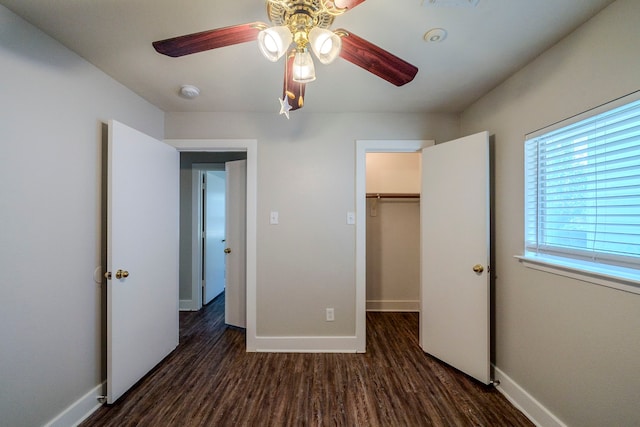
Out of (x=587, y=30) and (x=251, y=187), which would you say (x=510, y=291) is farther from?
(x=251, y=187)

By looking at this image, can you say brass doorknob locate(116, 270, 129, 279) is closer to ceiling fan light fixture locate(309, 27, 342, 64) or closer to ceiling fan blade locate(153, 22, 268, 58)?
ceiling fan blade locate(153, 22, 268, 58)

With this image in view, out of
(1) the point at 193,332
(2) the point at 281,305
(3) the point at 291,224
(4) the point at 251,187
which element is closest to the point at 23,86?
(4) the point at 251,187

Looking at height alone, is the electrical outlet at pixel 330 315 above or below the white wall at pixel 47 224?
below

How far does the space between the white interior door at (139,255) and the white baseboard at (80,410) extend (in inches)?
4.0

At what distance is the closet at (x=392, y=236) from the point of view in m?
3.22

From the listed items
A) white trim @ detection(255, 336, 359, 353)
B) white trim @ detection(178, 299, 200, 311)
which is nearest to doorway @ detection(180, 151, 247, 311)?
white trim @ detection(178, 299, 200, 311)

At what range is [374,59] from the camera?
3.40 feet

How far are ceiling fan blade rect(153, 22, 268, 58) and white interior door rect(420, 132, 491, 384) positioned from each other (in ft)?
5.65

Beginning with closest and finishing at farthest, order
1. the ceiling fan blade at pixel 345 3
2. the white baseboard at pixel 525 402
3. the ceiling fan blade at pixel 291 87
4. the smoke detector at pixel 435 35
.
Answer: the ceiling fan blade at pixel 345 3
the ceiling fan blade at pixel 291 87
the smoke detector at pixel 435 35
the white baseboard at pixel 525 402

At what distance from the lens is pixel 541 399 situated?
1447 millimetres

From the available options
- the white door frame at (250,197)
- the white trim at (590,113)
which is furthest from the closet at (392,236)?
the white trim at (590,113)

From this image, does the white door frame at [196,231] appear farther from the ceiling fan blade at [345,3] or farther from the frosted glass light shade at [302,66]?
the ceiling fan blade at [345,3]

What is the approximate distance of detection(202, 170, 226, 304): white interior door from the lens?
3359mm

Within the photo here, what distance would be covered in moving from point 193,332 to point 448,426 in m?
2.48
